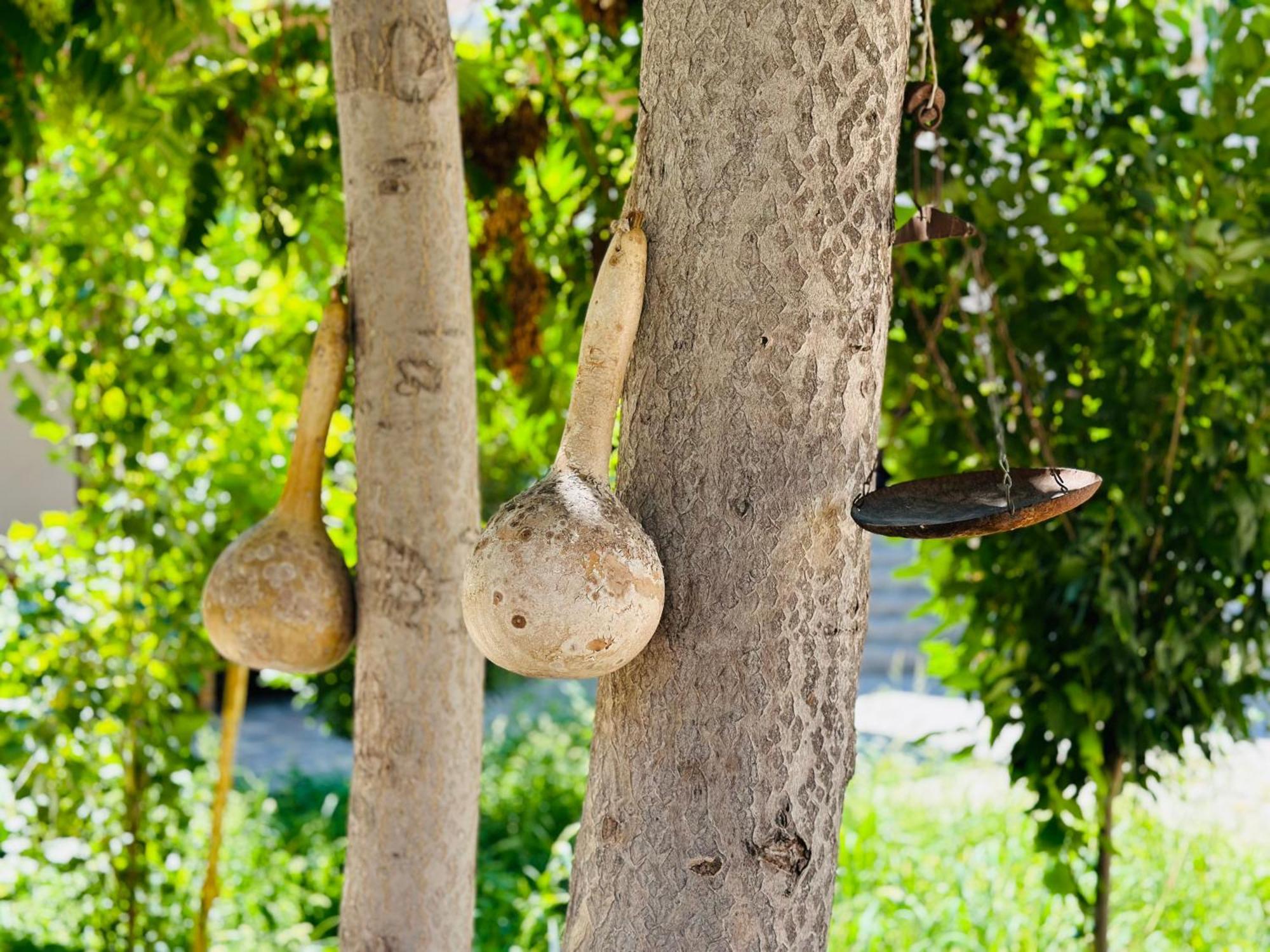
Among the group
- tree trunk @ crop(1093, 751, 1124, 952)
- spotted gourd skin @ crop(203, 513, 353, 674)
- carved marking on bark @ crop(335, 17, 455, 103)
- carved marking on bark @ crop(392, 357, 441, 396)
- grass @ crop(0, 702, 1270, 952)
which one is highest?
carved marking on bark @ crop(335, 17, 455, 103)

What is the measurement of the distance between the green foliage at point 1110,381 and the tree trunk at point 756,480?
46.0 inches

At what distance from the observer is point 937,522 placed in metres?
0.98

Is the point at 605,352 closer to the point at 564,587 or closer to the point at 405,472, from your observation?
the point at 564,587

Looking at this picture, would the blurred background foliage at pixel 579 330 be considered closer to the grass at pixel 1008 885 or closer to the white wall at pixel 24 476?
the grass at pixel 1008 885

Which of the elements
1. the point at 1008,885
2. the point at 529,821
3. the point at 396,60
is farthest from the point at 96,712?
the point at 1008,885

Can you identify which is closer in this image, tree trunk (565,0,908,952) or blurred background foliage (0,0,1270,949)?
tree trunk (565,0,908,952)

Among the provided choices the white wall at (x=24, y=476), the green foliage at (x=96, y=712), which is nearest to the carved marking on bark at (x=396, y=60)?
the green foliage at (x=96, y=712)

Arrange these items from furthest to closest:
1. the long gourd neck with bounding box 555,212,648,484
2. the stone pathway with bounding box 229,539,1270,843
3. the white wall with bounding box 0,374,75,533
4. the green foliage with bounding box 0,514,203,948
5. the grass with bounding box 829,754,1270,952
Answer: the white wall with bounding box 0,374,75,533, the stone pathway with bounding box 229,539,1270,843, the grass with bounding box 829,754,1270,952, the green foliage with bounding box 0,514,203,948, the long gourd neck with bounding box 555,212,648,484

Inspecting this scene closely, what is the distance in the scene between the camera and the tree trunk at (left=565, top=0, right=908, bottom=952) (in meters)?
0.99

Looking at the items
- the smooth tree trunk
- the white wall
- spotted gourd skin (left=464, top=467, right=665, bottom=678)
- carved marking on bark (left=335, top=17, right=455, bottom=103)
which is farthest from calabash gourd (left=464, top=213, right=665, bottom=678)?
the white wall

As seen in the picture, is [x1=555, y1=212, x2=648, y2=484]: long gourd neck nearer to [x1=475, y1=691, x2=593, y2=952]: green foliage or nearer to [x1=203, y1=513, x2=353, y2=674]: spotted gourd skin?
[x1=203, y1=513, x2=353, y2=674]: spotted gourd skin

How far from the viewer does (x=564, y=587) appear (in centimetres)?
92

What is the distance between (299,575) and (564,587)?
0.63 metres

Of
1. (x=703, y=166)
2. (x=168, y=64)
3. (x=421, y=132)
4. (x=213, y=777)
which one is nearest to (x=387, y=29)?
(x=421, y=132)
